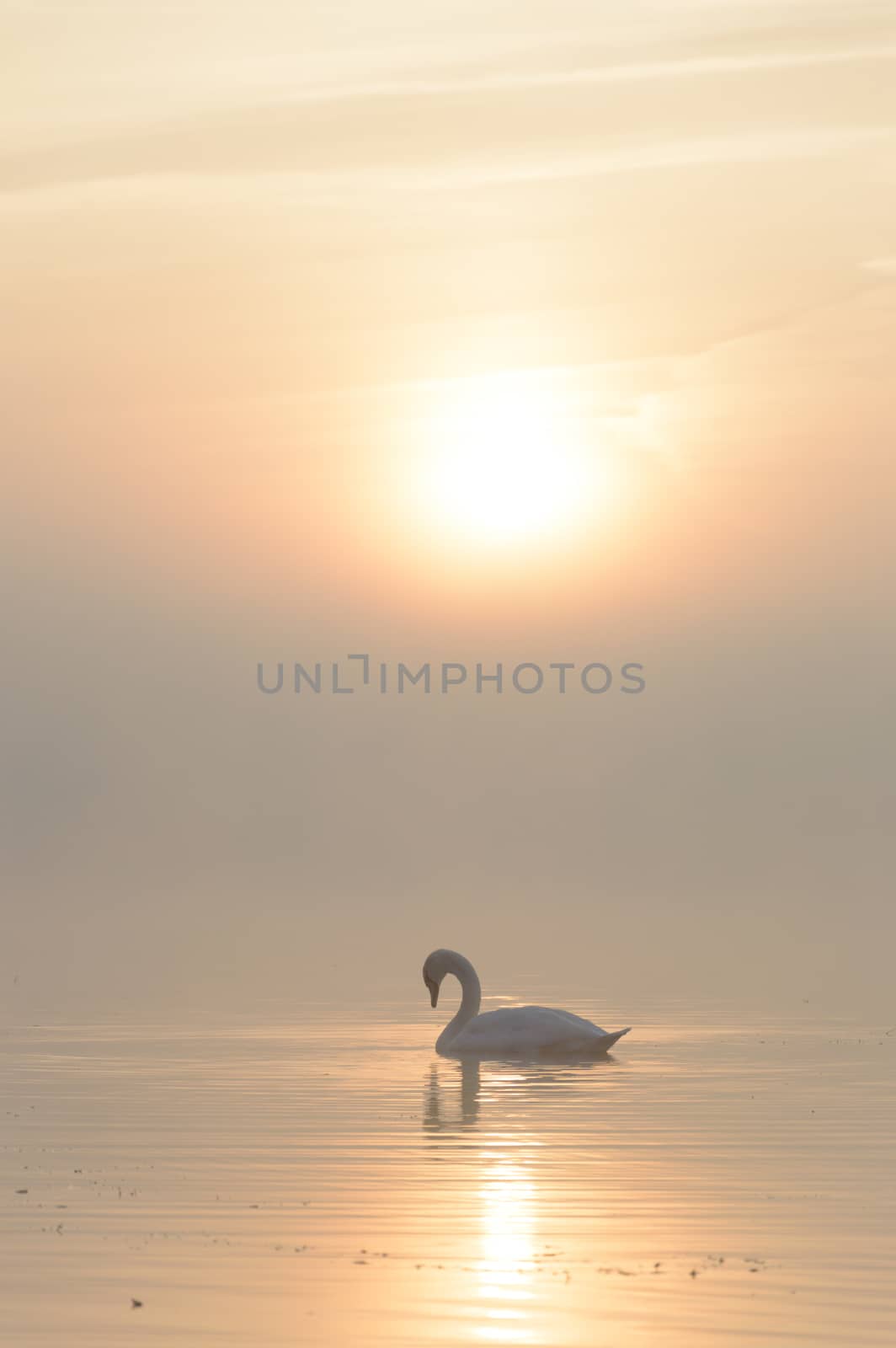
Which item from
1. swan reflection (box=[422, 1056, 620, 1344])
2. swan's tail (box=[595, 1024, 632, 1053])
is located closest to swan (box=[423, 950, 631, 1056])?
swan's tail (box=[595, 1024, 632, 1053])

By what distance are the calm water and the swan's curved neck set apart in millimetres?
665

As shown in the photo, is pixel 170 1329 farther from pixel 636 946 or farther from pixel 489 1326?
pixel 636 946

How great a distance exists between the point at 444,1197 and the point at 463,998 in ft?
42.2

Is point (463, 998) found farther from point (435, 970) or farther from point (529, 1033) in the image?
point (529, 1033)

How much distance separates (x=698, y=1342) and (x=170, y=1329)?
10.1ft

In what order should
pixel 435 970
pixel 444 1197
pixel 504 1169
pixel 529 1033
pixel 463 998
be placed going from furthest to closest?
pixel 435 970 → pixel 463 998 → pixel 529 1033 → pixel 504 1169 → pixel 444 1197

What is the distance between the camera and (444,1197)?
19266mm

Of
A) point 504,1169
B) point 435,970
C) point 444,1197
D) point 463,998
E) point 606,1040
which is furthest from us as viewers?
point 435,970

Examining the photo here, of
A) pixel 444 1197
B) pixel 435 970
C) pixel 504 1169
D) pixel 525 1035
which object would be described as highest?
pixel 435 970

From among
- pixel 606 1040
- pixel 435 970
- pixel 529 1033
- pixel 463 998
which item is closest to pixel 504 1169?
pixel 606 1040

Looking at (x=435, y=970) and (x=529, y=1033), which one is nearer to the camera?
(x=529, y=1033)

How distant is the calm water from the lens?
15328 millimetres

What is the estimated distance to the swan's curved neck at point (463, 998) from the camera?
101 ft

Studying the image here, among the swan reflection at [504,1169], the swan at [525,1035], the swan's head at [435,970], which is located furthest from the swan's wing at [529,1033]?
the swan's head at [435,970]
